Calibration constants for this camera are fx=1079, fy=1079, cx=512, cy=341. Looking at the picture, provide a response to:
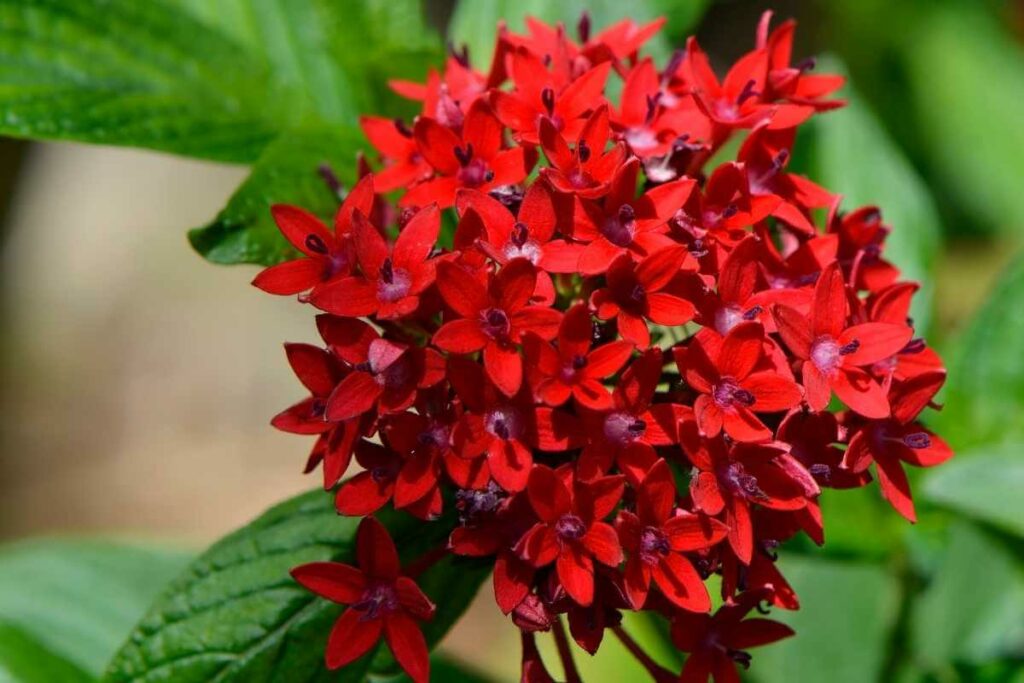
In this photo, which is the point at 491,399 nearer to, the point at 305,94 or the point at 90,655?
the point at 305,94

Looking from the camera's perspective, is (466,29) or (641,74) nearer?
(641,74)

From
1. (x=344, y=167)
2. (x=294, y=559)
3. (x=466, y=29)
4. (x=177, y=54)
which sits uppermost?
(x=177, y=54)

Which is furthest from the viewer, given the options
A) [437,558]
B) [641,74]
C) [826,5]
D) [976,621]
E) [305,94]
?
[826,5]

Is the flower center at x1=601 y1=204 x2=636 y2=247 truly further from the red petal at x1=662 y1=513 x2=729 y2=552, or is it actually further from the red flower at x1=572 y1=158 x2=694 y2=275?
the red petal at x1=662 y1=513 x2=729 y2=552

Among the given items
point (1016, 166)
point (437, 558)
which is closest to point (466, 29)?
point (437, 558)

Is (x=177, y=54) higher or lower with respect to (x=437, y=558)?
higher

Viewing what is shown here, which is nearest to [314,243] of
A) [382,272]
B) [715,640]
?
[382,272]

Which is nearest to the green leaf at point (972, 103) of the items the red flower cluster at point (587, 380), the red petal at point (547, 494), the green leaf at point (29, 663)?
the red flower cluster at point (587, 380)

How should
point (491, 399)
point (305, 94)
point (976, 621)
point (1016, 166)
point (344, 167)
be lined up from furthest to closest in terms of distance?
1. point (1016, 166)
2. point (976, 621)
3. point (305, 94)
4. point (344, 167)
5. point (491, 399)
